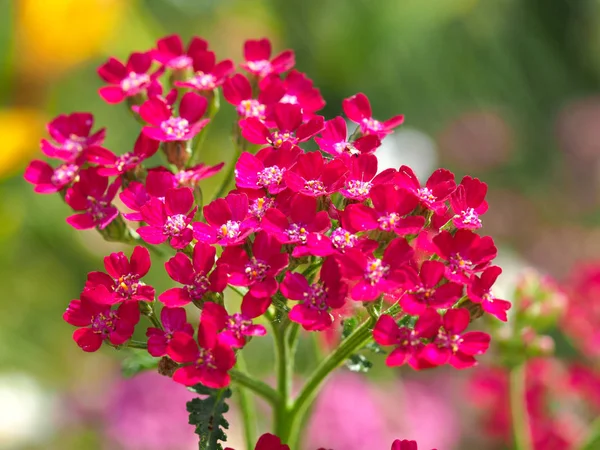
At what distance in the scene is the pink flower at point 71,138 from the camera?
68 cm

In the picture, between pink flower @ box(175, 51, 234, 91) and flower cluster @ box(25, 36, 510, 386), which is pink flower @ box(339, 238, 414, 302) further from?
pink flower @ box(175, 51, 234, 91)

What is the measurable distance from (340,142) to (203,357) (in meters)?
0.20

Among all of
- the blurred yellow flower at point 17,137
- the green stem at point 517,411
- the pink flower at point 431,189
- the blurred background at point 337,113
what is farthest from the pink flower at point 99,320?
the blurred yellow flower at point 17,137

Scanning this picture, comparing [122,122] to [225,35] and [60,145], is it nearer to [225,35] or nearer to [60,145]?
[225,35]

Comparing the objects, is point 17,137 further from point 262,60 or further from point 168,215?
point 168,215

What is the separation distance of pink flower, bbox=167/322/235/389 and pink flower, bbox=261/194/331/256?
0.08 m

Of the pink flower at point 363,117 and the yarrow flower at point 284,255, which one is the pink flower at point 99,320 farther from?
the pink flower at point 363,117

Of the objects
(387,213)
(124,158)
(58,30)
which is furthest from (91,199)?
(58,30)

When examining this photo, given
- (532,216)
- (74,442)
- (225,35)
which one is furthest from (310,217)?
(532,216)

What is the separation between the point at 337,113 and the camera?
2.44m

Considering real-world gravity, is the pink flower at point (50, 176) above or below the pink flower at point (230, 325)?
above

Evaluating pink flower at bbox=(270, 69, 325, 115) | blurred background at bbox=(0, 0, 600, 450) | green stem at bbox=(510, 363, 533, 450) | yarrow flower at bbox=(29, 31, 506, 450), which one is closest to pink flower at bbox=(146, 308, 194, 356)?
yarrow flower at bbox=(29, 31, 506, 450)

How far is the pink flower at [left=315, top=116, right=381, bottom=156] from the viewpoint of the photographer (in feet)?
1.98

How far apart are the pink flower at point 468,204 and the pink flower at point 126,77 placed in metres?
0.30
